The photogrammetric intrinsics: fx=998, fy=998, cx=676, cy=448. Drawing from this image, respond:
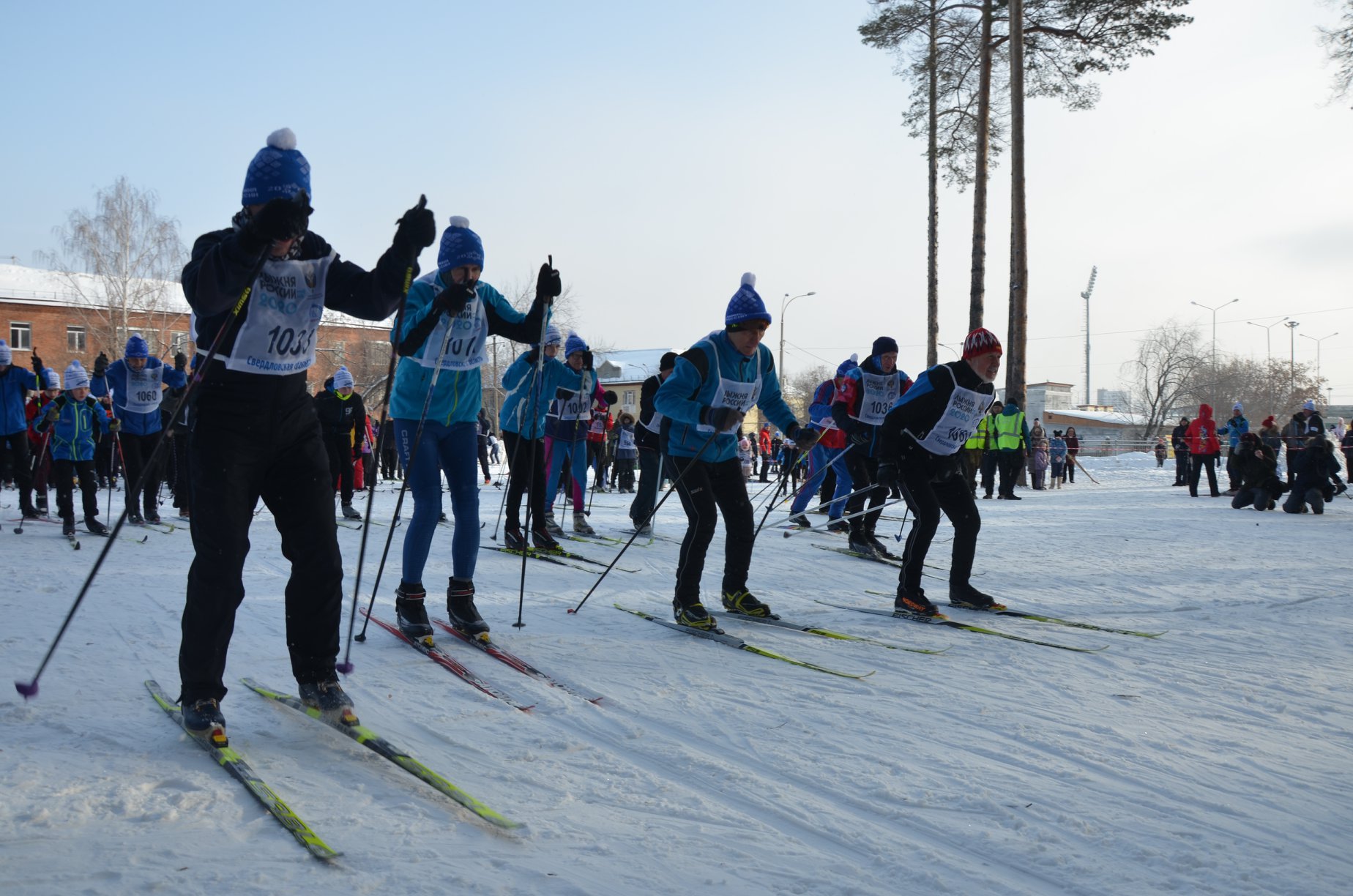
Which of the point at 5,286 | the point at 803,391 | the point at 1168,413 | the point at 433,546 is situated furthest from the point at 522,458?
the point at 803,391

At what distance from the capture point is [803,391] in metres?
84.0

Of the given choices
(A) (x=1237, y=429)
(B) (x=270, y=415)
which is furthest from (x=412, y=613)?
(A) (x=1237, y=429)

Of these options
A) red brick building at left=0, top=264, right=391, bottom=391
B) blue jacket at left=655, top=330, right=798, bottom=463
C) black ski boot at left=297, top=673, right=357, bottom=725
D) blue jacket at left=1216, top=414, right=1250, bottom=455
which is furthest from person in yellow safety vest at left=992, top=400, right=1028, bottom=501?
red brick building at left=0, top=264, right=391, bottom=391

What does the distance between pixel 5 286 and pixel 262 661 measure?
52.9 meters

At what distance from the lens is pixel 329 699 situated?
330 centimetres

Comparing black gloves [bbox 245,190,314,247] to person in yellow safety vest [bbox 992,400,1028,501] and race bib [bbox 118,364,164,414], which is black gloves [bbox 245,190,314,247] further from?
person in yellow safety vest [bbox 992,400,1028,501]

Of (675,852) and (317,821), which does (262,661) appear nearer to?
(317,821)

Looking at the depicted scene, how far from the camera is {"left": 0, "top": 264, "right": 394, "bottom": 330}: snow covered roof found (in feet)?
130

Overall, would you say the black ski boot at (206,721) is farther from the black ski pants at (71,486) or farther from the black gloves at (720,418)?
the black ski pants at (71,486)

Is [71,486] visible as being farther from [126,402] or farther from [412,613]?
[412,613]

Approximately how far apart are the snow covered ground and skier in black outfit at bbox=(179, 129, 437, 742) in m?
0.29

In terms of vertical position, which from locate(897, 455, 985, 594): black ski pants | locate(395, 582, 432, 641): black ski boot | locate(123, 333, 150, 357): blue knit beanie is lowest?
locate(395, 582, 432, 641): black ski boot

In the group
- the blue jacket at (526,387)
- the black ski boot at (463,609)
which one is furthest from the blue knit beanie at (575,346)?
the black ski boot at (463,609)

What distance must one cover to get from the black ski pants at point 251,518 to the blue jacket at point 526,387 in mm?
4986
